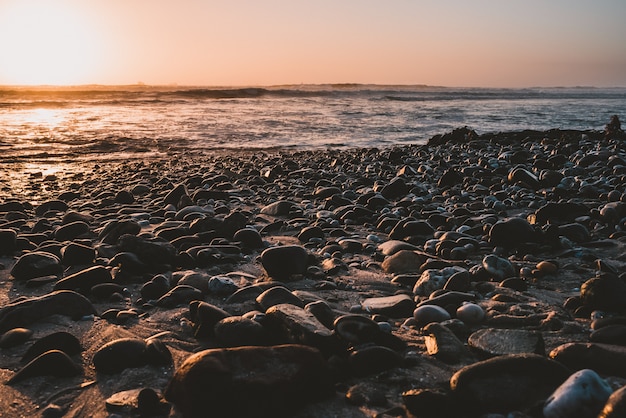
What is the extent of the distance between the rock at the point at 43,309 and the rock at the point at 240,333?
3.28 feet

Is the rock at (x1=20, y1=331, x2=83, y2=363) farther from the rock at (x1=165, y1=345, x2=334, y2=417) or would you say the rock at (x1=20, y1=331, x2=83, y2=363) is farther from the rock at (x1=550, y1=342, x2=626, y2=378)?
the rock at (x1=550, y1=342, x2=626, y2=378)

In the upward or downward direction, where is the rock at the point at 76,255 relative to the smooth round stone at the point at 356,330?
downward

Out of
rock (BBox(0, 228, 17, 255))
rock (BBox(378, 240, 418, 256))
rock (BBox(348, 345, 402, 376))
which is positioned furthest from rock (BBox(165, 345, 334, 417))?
rock (BBox(0, 228, 17, 255))

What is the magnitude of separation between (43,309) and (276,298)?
4.24 ft

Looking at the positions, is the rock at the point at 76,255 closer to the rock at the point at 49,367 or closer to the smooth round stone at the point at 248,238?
the smooth round stone at the point at 248,238

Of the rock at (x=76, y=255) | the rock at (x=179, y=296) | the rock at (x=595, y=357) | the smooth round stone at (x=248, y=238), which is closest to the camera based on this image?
the rock at (x=595, y=357)

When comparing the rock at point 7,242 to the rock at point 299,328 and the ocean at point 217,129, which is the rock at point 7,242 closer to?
the rock at point 299,328

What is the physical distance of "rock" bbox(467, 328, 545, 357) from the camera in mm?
2125

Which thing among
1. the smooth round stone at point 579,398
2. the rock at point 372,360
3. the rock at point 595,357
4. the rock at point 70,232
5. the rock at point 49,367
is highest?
the smooth round stone at point 579,398

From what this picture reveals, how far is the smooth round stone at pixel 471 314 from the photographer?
2.60 meters

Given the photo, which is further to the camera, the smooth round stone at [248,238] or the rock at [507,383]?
the smooth round stone at [248,238]

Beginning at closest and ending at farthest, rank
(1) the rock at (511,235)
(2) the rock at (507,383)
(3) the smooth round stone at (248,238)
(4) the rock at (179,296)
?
(2) the rock at (507,383) < (4) the rock at (179,296) < (1) the rock at (511,235) < (3) the smooth round stone at (248,238)

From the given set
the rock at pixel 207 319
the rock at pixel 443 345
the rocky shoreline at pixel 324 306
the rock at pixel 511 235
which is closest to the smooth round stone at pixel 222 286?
the rocky shoreline at pixel 324 306

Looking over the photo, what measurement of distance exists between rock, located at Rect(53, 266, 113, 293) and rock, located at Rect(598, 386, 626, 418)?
Answer: 2.89 metres
